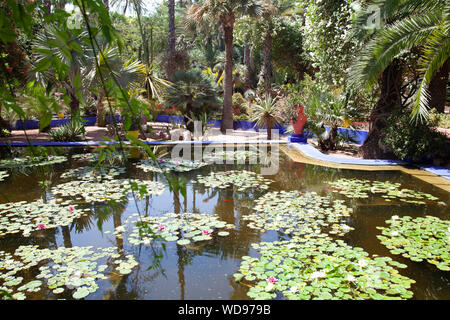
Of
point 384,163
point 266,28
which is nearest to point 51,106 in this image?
point 384,163

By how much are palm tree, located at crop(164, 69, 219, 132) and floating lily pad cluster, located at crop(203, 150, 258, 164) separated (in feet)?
13.4

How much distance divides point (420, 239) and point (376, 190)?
6.75 feet

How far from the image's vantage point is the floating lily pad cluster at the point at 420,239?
349 centimetres

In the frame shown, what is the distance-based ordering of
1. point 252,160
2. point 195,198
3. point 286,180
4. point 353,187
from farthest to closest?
point 252,160 → point 286,180 → point 353,187 → point 195,198

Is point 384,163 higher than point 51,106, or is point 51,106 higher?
point 51,106

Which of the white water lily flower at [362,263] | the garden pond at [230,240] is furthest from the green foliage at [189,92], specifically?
the white water lily flower at [362,263]

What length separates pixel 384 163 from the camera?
26.1 feet

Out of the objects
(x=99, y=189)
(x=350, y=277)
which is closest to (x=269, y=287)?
(x=350, y=277)

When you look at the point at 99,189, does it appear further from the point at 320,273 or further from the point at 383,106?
the point at 383,106

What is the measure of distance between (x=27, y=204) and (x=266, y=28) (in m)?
14.9

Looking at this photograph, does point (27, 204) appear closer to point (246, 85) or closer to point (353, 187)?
point (353, 187)

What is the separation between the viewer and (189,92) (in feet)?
44.0

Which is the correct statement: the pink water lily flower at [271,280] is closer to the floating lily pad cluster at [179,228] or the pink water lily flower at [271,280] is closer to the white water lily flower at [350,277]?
the white water lily flower at [350,277]

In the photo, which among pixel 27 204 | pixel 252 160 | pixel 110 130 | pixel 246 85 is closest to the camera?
pixel 27 204
